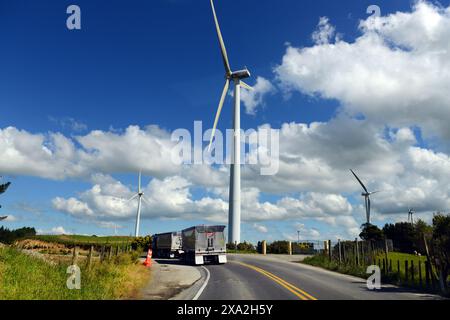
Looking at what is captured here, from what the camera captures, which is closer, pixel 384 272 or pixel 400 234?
pixel 384 272

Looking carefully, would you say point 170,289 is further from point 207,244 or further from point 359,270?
point 207,244

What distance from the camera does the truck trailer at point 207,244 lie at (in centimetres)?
3303

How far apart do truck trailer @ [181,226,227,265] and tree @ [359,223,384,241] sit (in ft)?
115

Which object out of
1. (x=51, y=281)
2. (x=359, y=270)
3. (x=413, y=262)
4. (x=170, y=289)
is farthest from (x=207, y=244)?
(x=51, y=281)

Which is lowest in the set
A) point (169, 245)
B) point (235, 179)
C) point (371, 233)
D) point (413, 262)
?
point (413, 262)

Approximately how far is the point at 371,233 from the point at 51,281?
5642 cm

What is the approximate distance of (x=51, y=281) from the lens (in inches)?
568

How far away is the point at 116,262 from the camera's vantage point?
75.2 ft

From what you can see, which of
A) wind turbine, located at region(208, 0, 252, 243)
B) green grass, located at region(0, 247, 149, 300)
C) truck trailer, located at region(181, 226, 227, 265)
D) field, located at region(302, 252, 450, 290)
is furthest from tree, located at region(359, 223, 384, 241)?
green grass, located at region(0, 247, 149, 300)

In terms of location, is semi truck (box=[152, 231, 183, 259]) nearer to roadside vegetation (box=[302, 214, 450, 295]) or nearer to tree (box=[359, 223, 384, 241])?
roadside vegetation (box=[302, 214, 450, 295])

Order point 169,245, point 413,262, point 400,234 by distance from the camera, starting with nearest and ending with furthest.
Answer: point 413,262
point 169,245
point 400,234

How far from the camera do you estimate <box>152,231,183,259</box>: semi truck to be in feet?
131

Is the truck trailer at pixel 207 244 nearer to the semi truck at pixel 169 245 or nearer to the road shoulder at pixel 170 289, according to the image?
the semi truck at pixel 169 245
